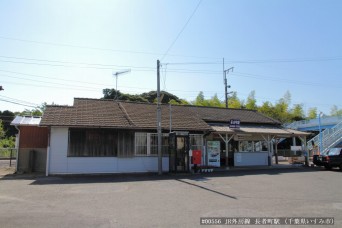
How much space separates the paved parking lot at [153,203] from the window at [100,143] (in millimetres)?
4722

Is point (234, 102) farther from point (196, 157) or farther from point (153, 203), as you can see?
point (153, 203)

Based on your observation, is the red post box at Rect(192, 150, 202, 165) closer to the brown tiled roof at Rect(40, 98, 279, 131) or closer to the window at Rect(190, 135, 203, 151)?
the window at Rect(190, 135, 203, 151)

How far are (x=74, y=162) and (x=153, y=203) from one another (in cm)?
995

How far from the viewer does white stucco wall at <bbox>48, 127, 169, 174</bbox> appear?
17891 millimetres

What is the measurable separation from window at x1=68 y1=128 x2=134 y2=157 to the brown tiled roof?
1.88 feet

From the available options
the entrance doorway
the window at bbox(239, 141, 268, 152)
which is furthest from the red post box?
the window at bbox(239, 141, 268, 152)

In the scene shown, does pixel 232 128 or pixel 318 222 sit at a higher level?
pixel 232 128

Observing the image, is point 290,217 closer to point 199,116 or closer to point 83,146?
point 83,146

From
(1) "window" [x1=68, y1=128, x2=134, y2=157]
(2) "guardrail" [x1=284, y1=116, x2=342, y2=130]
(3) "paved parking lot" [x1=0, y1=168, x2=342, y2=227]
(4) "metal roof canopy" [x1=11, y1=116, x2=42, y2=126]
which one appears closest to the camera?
(3) "paved parking lot" [x1=0, y1=168, x2=342, y2=227]

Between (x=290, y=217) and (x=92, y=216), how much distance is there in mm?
4846

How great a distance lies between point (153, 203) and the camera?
9539mm

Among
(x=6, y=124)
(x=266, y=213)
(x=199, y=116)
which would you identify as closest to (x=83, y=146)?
(x=199, y=116)

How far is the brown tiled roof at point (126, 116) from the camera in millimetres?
18719

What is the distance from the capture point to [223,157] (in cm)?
2478
